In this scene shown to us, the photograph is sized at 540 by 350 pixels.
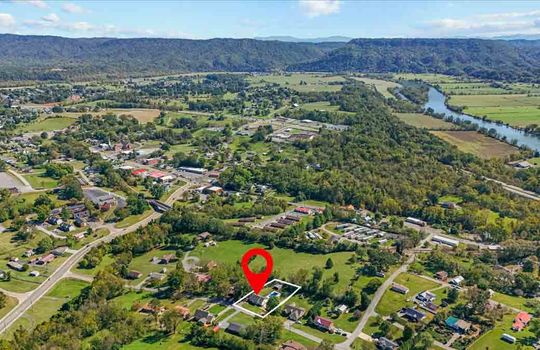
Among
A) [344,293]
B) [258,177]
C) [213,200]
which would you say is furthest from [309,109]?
[344,293]

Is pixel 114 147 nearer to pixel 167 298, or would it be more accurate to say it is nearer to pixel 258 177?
pixel 258 177

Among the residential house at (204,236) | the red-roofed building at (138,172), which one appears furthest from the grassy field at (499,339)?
the red-roofed building at (138,172)

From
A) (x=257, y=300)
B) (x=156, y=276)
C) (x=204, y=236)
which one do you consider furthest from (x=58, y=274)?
(x=257, y=300)

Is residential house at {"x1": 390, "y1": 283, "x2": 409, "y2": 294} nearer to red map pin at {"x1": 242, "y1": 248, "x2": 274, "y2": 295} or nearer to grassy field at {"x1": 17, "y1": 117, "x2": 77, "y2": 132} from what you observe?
red map pin at {"x1": 242, "y1": 248, "x2": 274, "y2": 295}

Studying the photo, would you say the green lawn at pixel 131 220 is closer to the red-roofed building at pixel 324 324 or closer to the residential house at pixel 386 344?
the red-roofed building at pixel 324 324

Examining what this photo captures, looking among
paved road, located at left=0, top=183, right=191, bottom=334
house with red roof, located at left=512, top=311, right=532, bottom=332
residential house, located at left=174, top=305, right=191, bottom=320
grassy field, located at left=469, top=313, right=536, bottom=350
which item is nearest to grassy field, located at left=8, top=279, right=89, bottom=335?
paved road, located at left=0, top=183, right=191, bottom=334
